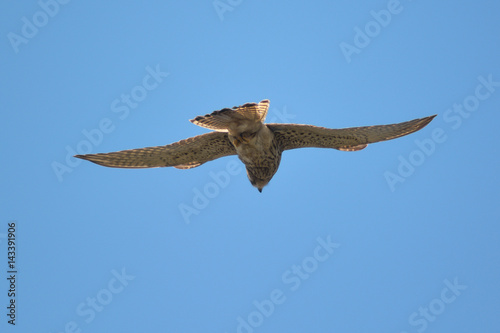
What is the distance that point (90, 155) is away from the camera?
1064cm

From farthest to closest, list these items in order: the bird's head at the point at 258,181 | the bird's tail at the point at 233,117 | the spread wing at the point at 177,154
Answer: the bird's head at the point at 258,181
the spread wing at the point at 177,154
the bird's tail at the point at 233,117

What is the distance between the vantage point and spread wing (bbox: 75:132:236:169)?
36.5 ft

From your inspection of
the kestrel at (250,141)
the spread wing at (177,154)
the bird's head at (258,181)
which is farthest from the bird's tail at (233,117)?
the bird's head at (258,181)

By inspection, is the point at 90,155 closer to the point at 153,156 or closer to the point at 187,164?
the point at 153,156

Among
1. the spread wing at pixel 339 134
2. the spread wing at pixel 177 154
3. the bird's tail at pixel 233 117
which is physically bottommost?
the spread wing at pixel 339 134

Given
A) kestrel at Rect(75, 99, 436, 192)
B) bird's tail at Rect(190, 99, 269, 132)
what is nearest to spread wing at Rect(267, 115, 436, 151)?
kestrel at Rect(75, 99, 436, 192)

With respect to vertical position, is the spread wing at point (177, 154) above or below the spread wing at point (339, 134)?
above

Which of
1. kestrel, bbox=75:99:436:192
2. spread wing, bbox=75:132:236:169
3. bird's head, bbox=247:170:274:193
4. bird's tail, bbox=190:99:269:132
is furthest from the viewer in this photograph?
bird's head, bbox=247:170:274:193

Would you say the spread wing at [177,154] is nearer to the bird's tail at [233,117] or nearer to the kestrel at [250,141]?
the kestrel at [250,141]

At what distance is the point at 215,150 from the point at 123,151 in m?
1.83

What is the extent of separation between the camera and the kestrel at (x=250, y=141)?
10.7 meters

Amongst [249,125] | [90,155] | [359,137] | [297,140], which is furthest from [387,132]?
[90,155]

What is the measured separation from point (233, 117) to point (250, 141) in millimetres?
908

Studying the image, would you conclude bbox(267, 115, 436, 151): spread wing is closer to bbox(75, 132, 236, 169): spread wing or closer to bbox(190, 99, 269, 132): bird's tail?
bbox(190, 99, 269, 132): bird's tail
